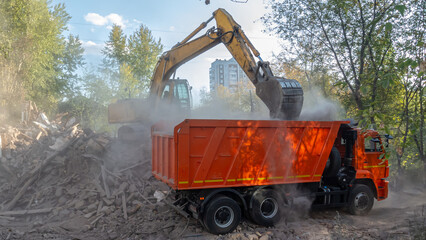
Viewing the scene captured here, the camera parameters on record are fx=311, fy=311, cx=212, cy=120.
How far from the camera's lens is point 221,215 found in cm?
656

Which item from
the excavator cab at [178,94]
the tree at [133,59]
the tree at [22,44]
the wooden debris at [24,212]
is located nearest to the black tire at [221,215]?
the wooden debris at [24,212]

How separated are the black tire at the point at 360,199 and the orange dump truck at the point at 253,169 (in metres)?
0.03

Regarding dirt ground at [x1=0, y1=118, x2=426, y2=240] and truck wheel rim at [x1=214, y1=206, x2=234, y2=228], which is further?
dirt ground at [x1=0, y1=118, x2=426, y2=240]

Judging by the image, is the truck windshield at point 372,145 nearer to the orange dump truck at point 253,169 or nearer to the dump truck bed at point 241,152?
the orange dump truck at point 253,169

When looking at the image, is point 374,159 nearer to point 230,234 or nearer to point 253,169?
point 253,169

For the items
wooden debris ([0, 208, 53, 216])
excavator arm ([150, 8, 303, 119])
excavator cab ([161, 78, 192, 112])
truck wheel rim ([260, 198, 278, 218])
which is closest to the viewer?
truck wheel rim ([260, 198, 278, 218])

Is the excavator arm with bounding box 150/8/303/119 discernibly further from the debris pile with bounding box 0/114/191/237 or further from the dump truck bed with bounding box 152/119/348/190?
the debris pile with bounding box 0/114/191/237

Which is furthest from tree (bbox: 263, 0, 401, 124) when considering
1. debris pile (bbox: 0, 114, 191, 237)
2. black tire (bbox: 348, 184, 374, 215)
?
debris pile (bbox: 0, 114, 191, 237)

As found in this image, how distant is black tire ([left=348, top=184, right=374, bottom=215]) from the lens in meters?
8.21

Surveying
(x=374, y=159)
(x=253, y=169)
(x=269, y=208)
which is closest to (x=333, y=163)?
(x=374, y=159)

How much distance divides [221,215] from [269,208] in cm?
125

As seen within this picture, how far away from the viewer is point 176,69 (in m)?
11.9

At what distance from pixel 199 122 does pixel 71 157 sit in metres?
6.92

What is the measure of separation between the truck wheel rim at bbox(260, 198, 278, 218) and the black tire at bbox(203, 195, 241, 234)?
687 mm
